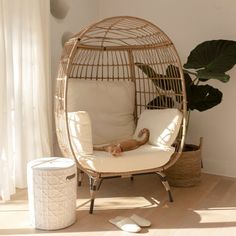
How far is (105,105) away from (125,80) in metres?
0.51

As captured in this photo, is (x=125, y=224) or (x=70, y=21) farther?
(x=70, y=21)

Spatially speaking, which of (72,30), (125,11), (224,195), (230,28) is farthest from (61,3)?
(224,195)

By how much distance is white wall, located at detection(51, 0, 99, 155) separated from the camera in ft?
10.3

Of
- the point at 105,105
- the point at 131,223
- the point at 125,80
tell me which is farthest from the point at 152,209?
the point at 125,80

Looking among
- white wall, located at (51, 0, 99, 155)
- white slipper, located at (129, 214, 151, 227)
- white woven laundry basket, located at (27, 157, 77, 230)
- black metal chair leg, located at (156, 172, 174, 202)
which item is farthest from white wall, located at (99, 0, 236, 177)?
white woven laundry basket, located at (27, 157, 77, 230)

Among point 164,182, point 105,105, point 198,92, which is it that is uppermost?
point 198,92

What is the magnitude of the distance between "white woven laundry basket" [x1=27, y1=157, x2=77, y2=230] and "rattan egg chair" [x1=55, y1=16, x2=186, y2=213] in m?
0.24

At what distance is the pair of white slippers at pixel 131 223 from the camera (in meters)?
2.12

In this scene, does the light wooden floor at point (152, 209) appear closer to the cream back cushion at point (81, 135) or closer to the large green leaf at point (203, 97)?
the cream back cushion at point (81, 135)

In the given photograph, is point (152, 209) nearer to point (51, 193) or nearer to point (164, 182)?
point (164, 182)

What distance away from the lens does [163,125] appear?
2.61 m

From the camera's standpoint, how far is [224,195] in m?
2.74

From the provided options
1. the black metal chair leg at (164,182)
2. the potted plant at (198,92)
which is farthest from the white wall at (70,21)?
the black metal chair leg at (164,182)

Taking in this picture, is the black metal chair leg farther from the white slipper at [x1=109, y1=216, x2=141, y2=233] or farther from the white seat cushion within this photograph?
the white slipper at [x1=109, y1=216, x2=141, y2=233]
